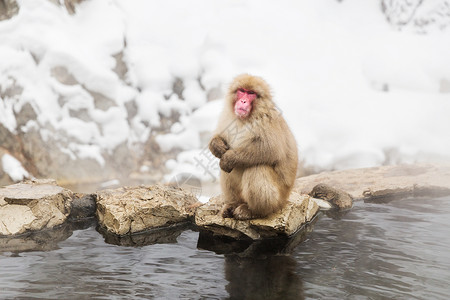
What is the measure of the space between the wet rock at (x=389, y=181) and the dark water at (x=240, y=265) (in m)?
1.14

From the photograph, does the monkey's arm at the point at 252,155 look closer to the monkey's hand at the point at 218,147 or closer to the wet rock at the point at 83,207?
the monkey's hand at the point at 218,147

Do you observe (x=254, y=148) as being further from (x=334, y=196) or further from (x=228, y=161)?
(x=334, y=196)

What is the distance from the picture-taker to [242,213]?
10.7 ft

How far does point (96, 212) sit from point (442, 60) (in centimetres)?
700

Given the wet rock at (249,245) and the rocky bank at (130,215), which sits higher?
the rocky bank at (130,215)

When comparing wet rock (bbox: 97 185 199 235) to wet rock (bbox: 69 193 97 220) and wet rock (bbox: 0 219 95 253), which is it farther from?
wet rock (bbox: 0 219 95 253)

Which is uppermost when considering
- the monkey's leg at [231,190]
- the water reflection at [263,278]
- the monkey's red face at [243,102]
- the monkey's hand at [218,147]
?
the monkey's red face at [243,102]

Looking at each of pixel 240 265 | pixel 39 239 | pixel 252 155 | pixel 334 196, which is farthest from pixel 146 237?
pixel 334 196

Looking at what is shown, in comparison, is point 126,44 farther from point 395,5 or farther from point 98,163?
point 395,5

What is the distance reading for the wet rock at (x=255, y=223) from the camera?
332 centimetres

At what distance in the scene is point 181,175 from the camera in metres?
5.67

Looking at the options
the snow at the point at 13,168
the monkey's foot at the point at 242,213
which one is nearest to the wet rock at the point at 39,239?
the monkey's foot at the point at 242,213

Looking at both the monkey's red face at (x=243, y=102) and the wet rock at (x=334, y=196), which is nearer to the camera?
the monkey's red face at (x=243, y=102)

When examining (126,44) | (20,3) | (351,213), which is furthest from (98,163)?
(351,213)
